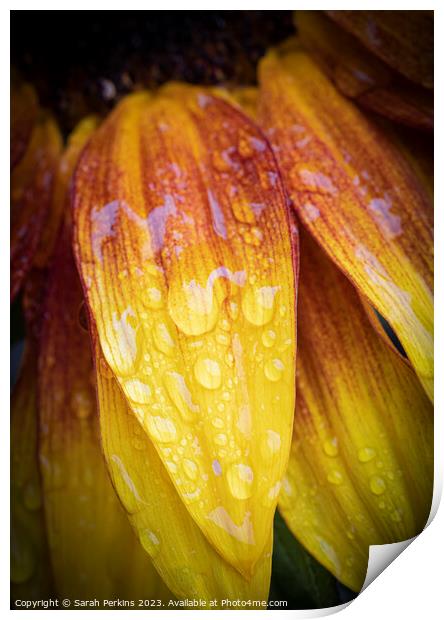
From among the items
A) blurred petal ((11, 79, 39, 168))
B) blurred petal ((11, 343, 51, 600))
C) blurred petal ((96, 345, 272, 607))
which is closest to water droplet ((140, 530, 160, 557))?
blurred petal ((96, 345, 272, 607))

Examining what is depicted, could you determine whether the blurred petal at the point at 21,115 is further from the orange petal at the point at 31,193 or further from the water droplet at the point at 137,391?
the water droplet at the point at 137,391

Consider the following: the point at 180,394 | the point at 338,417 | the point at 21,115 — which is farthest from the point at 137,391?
the point at 21,115

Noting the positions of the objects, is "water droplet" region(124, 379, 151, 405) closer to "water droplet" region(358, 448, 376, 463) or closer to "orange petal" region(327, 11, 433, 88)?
"water droplet" region(358, 448, 376, 463)

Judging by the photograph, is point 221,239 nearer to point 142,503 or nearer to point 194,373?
point 194,373

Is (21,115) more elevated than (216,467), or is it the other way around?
(21,115)

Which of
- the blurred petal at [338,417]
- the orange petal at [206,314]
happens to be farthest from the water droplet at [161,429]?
the blurred petal at [338,417]

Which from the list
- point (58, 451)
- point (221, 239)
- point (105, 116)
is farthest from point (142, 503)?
point (105, 116)

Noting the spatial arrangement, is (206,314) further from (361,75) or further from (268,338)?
(361,75)
